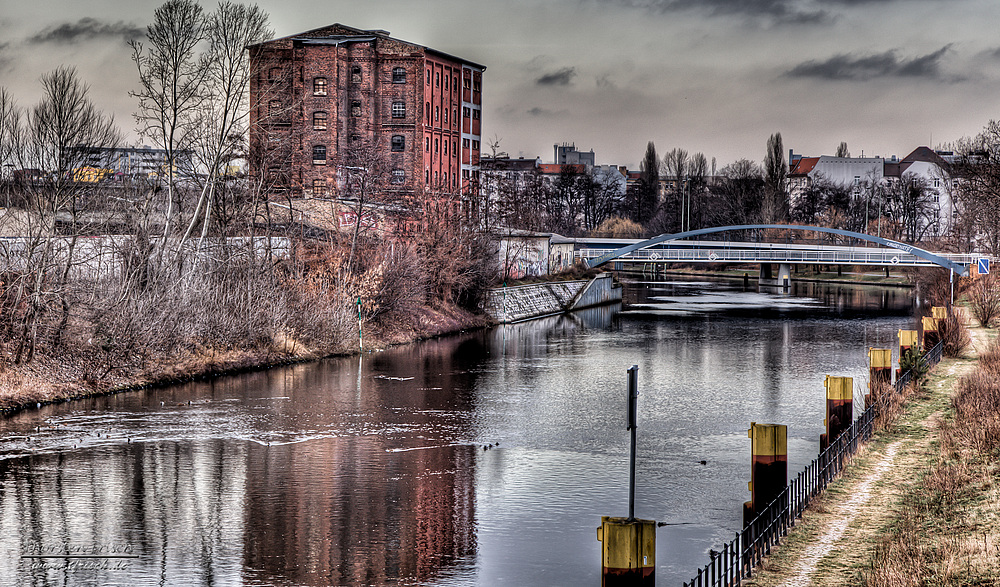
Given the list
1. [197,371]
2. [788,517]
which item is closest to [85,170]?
[197,371]

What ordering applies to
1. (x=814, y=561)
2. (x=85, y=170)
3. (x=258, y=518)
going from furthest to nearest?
(x=85, y=170) < (x=258, y=518) < (x=814, y=561)

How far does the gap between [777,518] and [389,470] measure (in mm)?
7377

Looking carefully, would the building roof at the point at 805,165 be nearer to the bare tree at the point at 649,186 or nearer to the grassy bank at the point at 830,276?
the bare tree at the point at 649,186

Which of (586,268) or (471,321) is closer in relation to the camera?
(471,321)

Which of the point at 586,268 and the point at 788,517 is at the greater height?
the point at 586,268

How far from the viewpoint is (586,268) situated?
70.5 meters

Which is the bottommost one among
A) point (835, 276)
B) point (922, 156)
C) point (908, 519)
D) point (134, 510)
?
point (134, 510)

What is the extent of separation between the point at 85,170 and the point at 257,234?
42.0 feet

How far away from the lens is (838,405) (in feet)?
54.4

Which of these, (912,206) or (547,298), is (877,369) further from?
(912,206)

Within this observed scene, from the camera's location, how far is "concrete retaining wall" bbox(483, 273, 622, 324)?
49875 millimetres

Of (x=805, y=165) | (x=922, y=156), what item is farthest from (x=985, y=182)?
(x=805, y=165)

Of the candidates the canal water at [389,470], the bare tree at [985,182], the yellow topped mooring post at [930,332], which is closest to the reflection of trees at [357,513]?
the canal water at [389,470]

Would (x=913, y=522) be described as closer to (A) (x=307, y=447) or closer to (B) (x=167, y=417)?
(A) (x=307, y=447)
